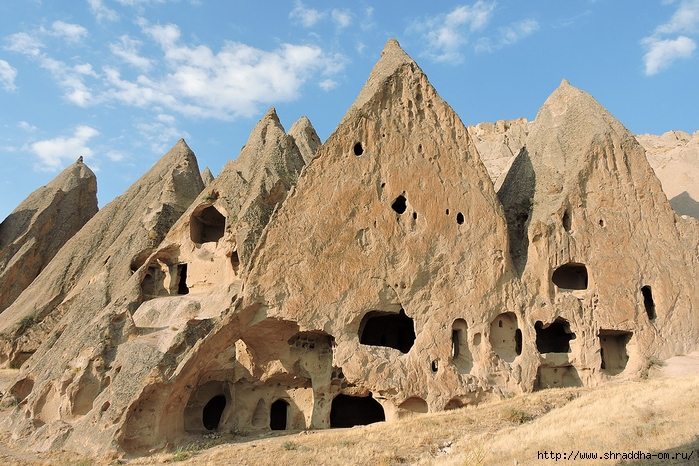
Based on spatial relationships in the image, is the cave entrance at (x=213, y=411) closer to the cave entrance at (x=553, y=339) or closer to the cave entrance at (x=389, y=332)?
the cave entrance at (x=389, y=332)

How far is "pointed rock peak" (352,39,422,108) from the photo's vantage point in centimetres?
1847

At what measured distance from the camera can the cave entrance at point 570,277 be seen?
64.5 feet

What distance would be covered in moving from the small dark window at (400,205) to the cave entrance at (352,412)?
6399mm

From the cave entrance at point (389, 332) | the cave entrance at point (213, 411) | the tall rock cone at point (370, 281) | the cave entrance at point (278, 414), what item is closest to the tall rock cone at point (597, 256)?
the tall rock cone at point (370, 281)

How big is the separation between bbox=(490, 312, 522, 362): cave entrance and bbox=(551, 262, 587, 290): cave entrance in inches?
137

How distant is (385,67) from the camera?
19.4m

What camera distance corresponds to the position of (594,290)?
17.7m

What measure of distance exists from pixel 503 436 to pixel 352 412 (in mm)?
7764

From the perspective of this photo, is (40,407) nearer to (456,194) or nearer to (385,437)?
(385,437)

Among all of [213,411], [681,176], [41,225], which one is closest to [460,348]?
[213,411]

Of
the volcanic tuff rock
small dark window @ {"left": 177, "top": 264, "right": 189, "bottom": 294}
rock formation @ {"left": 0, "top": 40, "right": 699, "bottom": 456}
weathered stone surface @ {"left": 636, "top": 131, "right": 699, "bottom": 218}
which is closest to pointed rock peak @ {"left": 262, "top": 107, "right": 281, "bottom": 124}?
the volcanic tuff rock

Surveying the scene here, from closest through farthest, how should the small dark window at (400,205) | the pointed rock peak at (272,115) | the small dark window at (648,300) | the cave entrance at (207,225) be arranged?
the small dark window at (400,205) → the small dark window at (648,300) → the cave entrance at (207,225) → the pointed rock peak at (272,115)

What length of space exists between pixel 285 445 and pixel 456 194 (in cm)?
917

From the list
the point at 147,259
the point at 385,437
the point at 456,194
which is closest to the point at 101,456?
the point at 385,437
